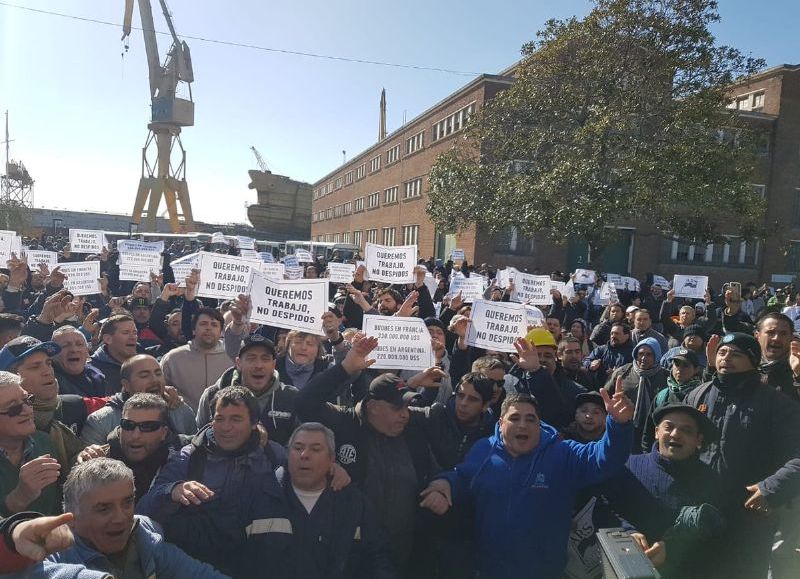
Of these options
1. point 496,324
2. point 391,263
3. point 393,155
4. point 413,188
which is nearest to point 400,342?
point 496,324

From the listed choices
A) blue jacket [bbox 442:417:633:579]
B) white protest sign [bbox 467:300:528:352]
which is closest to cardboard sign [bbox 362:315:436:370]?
white protest sign [bbox 467:300:528:352]

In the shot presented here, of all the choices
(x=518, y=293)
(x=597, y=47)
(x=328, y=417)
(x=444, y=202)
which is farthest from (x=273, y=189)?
(x=328, y=417)

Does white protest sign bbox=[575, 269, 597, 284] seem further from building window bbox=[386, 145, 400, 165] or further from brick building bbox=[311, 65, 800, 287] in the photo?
building window bbox=[386, 145, 400, 165]

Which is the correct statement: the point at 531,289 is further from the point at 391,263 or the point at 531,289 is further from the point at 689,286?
the point at 689,286

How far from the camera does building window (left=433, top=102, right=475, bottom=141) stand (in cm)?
2960

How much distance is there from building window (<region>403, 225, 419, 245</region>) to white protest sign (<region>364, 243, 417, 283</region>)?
2687 cm

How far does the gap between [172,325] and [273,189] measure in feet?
232

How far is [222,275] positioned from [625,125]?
1302cm

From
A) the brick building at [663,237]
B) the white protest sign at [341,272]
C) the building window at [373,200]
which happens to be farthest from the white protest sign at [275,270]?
the building window at [373,200]

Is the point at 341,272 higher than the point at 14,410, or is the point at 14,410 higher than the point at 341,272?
the point at 341,272

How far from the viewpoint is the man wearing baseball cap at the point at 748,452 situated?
9.76 ft

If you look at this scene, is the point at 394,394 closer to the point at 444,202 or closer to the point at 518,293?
the point at 518,293

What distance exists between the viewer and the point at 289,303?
5.03 m

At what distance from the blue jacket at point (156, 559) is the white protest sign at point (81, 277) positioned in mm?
6188
